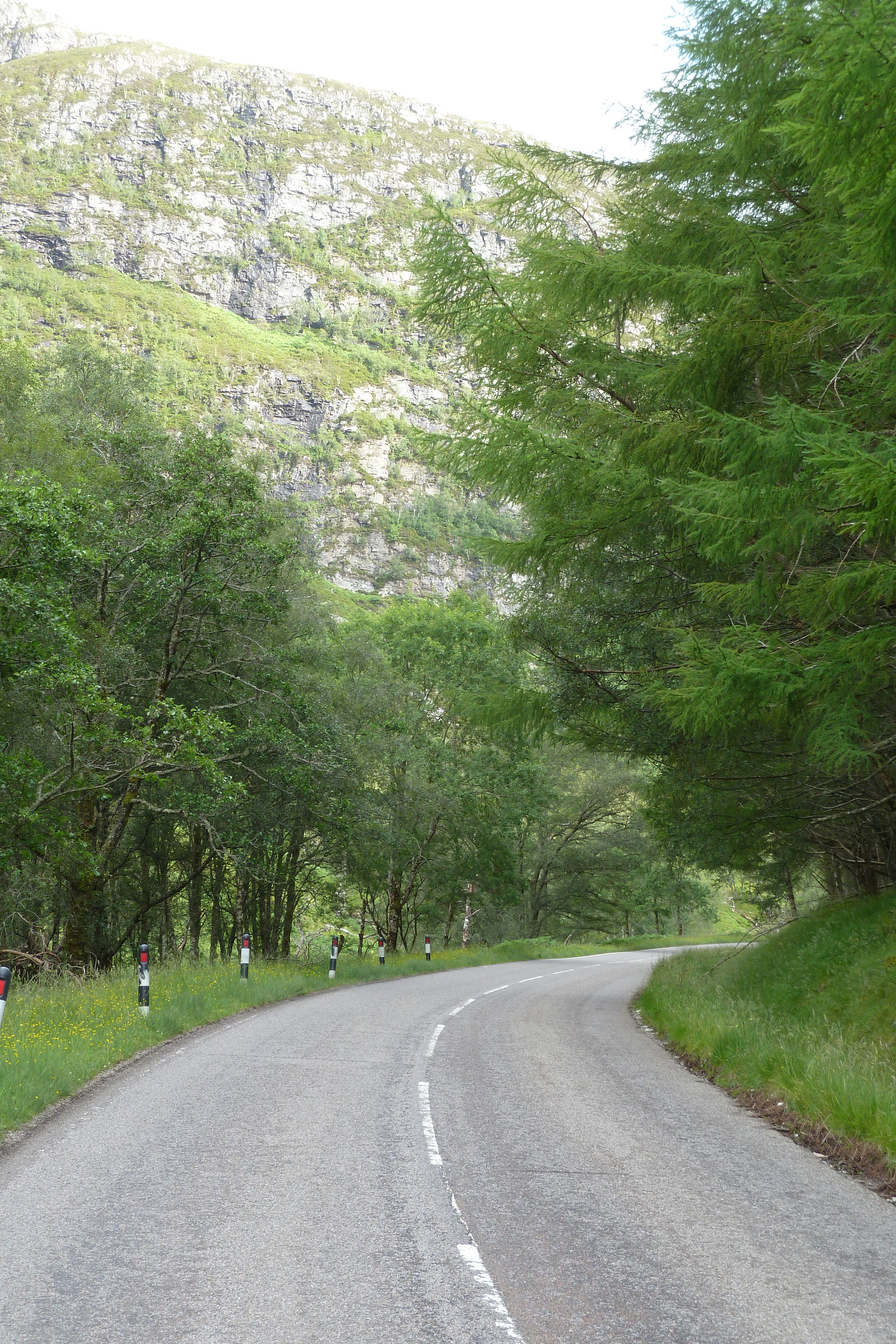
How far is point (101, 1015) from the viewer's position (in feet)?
36.3

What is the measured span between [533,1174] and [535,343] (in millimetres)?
8266

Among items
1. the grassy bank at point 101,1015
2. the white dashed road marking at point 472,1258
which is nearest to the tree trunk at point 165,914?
the grassy bank at point 101,1015

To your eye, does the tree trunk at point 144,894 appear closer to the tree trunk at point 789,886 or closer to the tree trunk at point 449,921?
the tree trunk at point 449,921

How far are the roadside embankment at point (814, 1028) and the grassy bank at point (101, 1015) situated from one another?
625 cm

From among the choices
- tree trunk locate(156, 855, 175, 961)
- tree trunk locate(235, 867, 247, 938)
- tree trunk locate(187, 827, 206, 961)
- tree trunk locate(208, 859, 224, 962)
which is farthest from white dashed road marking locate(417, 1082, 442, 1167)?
tree trunk locate(156, 855, 175, 961)

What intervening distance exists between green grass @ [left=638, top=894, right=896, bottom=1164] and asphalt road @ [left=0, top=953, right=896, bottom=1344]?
Result: 52 cm

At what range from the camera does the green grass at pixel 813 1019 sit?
273 inches

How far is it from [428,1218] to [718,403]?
7805 millimetres

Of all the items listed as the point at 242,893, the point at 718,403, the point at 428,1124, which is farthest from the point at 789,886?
the point at 428,1124

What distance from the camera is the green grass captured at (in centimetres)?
693

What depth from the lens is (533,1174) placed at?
5723 mm

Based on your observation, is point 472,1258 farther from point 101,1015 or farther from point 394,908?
point 394,908

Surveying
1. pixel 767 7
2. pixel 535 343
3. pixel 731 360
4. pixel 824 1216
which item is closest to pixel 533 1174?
pixel 824 1216

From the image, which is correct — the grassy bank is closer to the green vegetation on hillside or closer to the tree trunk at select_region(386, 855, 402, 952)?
the green vegetation on hillside
